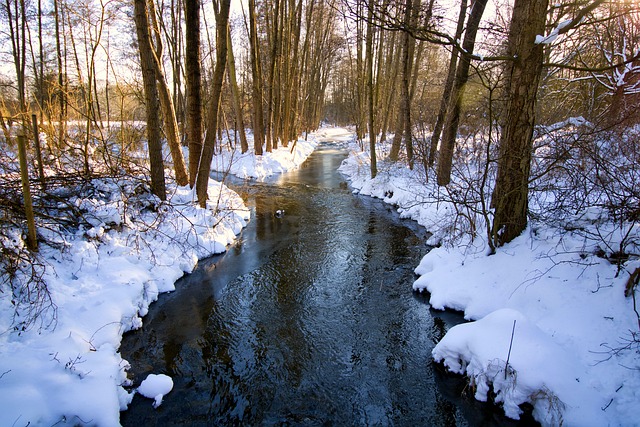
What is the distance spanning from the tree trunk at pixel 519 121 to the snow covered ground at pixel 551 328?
38 cm

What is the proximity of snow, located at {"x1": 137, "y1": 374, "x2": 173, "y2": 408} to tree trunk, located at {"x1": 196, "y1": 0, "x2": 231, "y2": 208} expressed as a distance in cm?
521

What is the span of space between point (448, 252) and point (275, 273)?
343 cm

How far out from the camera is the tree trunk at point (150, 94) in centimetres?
681

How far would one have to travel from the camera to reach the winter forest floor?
3.23 meters

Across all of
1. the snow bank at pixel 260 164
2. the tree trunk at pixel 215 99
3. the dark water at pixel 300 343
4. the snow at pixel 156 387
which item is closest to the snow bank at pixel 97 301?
the snow at pixel 156 387

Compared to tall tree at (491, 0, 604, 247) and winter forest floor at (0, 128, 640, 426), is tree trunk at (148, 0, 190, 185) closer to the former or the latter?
winter forest floor at (0, 128, 640, 426)

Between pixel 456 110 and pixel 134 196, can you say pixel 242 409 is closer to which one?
pixel 134 196

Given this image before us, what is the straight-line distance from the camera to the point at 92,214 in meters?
5.99

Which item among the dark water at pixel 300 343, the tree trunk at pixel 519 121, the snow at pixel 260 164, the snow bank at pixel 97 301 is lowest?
the dark water at pixel 300 343

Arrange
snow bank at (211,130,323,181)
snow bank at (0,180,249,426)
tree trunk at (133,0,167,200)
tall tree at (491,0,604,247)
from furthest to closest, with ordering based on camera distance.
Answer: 1. snow bank at (211,130,323,181)
2. tree trunk at (133,0,167,200)
3. tall tree at (491,0,604,247)
4. snow bank at (0,180,249,426)

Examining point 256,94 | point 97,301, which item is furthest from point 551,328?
point 256,94

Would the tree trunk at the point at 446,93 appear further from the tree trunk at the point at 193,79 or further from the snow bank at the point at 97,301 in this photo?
the snow bank at the point at 97,301

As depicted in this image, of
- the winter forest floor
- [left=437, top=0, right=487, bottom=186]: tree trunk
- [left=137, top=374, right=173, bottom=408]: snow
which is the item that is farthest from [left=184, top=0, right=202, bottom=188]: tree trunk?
[left=437, top=0, right=487, bottom=186]: tree trunk

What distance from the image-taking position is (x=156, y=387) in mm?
3775
